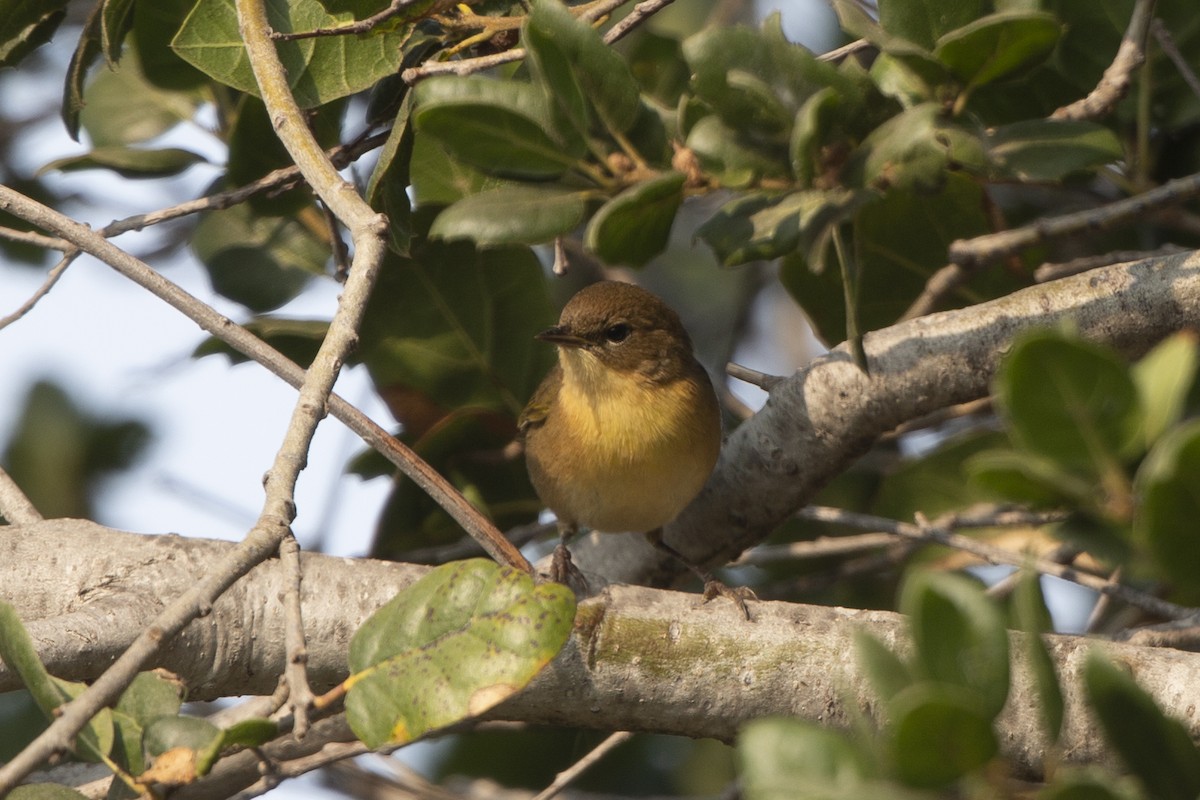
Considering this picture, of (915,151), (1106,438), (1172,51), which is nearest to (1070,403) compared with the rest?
(1106,438)

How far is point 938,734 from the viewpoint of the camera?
3.84 feet

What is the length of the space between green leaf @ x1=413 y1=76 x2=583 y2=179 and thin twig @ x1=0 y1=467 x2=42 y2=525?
153cm

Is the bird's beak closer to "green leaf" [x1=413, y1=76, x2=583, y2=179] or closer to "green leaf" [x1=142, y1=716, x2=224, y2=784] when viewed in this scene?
"green leaf" [x1=413, y1=76, x2=583, y2=179]

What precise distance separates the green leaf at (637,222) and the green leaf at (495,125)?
5.3 inches

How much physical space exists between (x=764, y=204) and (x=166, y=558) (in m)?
1.58

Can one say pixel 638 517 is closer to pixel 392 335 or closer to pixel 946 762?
pixel 392 335

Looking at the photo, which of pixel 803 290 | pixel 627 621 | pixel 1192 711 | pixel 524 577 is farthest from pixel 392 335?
pixel 1192 711

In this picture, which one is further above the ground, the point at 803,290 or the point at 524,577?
the point at 524,577

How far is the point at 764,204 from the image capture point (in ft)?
7.36

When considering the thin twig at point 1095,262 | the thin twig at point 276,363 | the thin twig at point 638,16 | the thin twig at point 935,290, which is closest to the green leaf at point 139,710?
the thin twig at point 276,363

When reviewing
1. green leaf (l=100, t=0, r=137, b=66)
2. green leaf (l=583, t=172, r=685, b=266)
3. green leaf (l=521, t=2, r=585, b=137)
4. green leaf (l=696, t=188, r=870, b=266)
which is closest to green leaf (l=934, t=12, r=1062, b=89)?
green leaf (l=696, t=188, r=870, b=266)

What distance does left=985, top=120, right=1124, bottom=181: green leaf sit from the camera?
7.00 ft

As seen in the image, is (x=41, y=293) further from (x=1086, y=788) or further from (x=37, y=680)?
(x=1086, y=788)

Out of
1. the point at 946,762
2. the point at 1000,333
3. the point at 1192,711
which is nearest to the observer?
the point at 946,762
